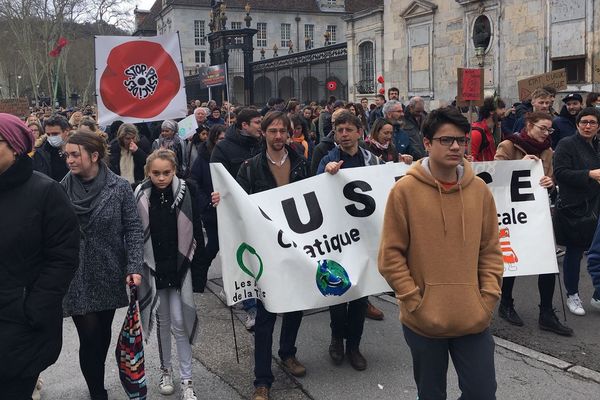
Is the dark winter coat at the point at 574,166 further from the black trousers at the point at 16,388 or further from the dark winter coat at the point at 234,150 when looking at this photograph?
the black trousers at the point at 16,388

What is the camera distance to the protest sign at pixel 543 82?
9852 millimetres

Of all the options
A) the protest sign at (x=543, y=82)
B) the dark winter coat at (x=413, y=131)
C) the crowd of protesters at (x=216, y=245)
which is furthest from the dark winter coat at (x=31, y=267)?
the protest sign at (x=543, y=82)

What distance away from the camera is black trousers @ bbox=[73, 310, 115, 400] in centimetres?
385

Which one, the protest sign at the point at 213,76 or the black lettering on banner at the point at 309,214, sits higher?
the protest sign at the point at 213,76

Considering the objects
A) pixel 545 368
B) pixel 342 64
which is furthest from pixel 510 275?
pixel 342 64

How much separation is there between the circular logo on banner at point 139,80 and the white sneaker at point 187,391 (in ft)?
13.0

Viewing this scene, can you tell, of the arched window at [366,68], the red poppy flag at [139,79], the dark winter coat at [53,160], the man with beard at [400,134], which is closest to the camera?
the dark winter coat at [53,160]

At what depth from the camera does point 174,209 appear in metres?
4.18

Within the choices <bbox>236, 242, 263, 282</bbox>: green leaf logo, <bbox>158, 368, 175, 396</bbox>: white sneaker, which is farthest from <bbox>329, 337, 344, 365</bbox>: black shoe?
<bbox>158, 368, 175, 396</bbox>: white sneaker

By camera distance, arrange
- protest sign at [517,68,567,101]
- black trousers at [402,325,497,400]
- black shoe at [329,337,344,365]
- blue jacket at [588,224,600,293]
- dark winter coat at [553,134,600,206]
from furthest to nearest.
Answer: protest sign at [517,68,567,101], dark winter coat at [553,134,600,206], black shoe at [329,337,344,365], blue jacket at [588,224,600,293], black trousers at [402,325,497,400]

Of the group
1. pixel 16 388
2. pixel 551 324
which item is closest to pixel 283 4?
pixel 551 324

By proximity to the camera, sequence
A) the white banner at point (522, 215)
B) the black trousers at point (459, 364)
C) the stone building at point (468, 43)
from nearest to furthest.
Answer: the black trousers at point (459, 364)
the white banner at point (522, 215)
the stone building at point (468, 43)

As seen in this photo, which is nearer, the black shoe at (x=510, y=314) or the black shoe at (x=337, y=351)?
the black shoe at (x=337, y=351)

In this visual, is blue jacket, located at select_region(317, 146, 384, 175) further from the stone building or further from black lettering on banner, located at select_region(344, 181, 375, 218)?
the stone building
